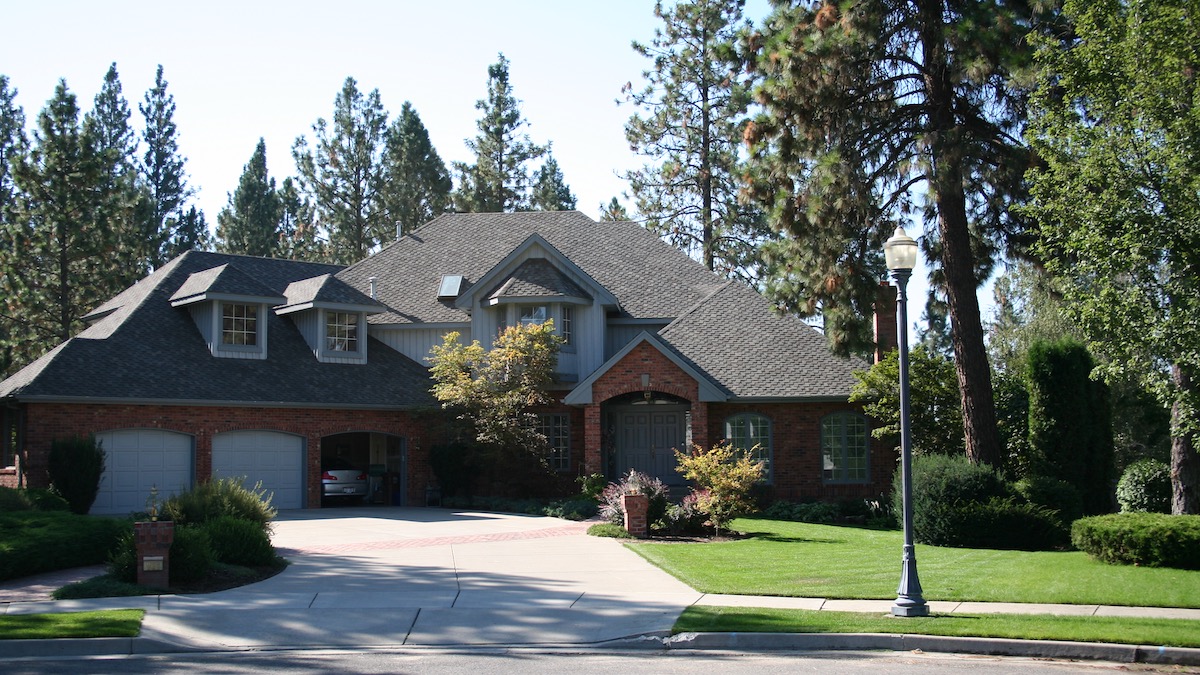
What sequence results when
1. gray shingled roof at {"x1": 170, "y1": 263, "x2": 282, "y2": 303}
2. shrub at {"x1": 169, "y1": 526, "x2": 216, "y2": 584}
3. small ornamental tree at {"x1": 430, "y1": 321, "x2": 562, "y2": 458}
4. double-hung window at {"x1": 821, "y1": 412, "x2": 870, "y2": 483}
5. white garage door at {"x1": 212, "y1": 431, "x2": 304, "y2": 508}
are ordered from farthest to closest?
gray shingled roof at {"x1": 170, "y1": 263, "x2": 282, "y2": 303} → double-hung window at {"x1": 821, "y1": 412, "x2": 870, "y2": 483} → small ornamental tree at {"x1": 430, "y1": 321, "x2": 562, "y2": 458} → white garage door at {"x1": 212, "y1": 431, "x2": 304, "y2": 508} → shrub at {"x1": 169, "y1": 526, "x2": 216, "y2": 584}

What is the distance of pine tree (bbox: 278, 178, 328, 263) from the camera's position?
55.7 metres

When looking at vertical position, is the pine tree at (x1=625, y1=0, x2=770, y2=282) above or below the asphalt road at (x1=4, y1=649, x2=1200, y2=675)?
above

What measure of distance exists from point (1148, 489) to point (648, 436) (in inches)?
489

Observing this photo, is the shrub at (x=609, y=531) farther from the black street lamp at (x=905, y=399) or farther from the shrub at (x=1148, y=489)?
the shrub at (x=1148, y=489)

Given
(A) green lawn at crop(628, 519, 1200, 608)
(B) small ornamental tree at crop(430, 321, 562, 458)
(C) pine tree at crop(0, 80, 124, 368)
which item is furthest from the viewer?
(C) pine tree at crop(0, 80, 124, 368)

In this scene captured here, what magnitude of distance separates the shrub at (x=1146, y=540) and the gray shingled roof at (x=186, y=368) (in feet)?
57.4

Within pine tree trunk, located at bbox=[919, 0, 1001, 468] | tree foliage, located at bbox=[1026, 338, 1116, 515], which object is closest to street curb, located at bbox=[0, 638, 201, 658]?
pine tree trunk, located at bbox=[919, 0, 1001, 468]

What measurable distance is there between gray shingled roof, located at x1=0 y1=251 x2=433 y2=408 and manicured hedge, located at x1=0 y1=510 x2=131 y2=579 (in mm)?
7752

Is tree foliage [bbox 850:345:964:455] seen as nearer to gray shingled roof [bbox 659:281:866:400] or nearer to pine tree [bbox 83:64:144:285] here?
gray shingled roof [bbox 659:281:866:400]

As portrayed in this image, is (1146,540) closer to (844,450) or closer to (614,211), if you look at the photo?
(844,450)

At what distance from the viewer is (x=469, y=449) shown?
91.7 ft

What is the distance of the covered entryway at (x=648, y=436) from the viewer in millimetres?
29250

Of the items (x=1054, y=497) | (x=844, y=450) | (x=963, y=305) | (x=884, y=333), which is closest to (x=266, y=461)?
(x=844, y=450)

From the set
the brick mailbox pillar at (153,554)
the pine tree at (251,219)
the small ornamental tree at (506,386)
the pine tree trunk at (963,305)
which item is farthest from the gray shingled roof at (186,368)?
the pine tree at (251,219)
